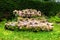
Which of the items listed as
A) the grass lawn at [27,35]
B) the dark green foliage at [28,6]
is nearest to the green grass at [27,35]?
the grass lawn at [27,35]

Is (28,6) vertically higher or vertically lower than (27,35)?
higher

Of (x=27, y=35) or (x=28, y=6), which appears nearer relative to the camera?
(x=27, y=35)

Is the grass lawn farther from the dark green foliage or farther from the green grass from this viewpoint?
the dark green foliage

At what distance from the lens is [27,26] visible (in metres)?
16.1

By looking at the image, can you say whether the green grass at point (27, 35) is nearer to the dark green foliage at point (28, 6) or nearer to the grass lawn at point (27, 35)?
the grass lawn at point (27, 35)

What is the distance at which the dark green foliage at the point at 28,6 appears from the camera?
2134 cm

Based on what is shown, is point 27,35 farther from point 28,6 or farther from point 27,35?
point 28,6

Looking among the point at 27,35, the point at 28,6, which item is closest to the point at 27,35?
the point at 27,35

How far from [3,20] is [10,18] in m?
1.05

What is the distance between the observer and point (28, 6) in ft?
76.5

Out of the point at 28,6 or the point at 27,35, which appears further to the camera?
the point at 28,6

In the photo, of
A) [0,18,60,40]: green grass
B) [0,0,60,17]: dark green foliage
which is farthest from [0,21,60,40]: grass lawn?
[0,0,60,17]: dark green foliage

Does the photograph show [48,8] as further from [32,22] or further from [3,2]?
[32,22]

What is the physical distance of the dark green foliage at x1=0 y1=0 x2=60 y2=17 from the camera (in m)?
21.3
